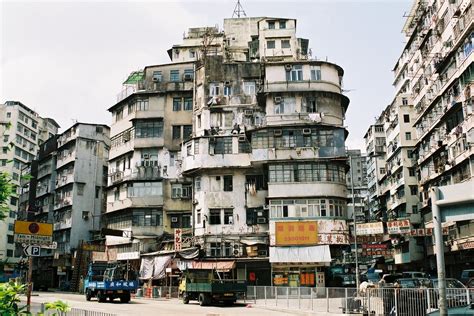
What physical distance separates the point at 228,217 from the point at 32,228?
30.8 meters

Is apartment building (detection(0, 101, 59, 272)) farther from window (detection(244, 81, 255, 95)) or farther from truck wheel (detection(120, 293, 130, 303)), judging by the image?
truck wheel (detection(120, 293, 130, 303))

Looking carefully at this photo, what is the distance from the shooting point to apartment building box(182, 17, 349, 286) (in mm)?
39188

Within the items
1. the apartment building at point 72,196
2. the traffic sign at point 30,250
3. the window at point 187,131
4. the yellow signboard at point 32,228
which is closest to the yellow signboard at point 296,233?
the window at point 187,131

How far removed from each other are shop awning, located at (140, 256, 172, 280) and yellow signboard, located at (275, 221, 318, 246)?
37.3ft

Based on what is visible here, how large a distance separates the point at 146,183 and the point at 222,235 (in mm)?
12688

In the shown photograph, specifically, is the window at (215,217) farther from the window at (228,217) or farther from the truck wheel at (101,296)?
the truck wheel at (101,296)

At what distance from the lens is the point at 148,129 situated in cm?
5291

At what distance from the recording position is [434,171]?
46.5 m

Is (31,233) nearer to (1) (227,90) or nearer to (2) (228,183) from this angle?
(2) (228,183)

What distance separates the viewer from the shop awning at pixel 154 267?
44594mm

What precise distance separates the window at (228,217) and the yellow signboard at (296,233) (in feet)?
18.0

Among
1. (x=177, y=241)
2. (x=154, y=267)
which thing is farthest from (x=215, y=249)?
(x=154, y=267)

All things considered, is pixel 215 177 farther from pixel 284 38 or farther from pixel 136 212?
pixel 284 38

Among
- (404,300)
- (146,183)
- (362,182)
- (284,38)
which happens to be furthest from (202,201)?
(362,182)
